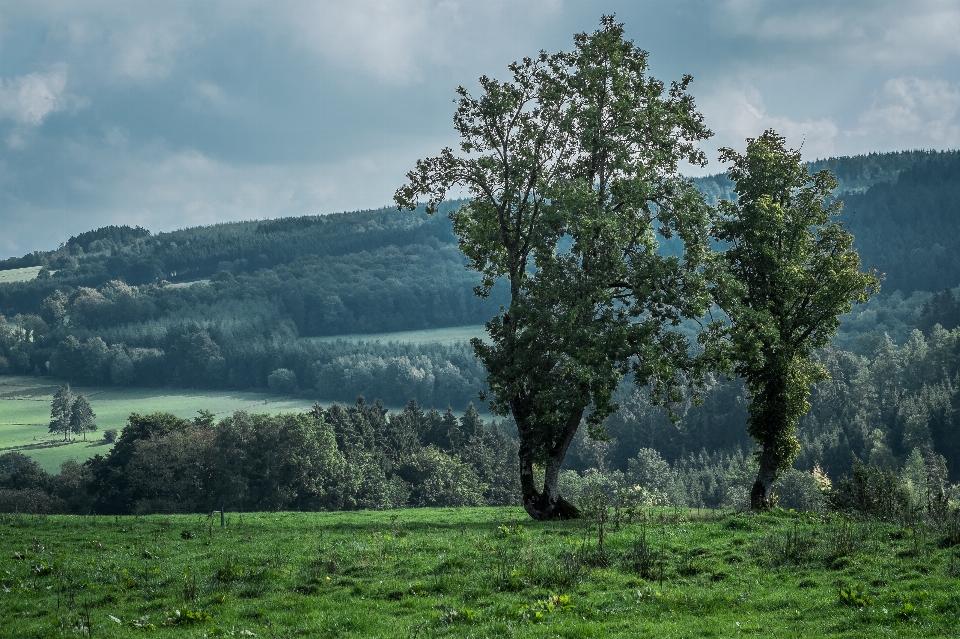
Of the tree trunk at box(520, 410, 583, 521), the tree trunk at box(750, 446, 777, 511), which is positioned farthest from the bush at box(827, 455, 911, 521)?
the tree trunk at box(520, 410, 583, 521)

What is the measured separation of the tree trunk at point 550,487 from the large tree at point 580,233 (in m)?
0.06

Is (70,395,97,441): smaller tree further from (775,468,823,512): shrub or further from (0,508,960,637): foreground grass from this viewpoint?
(0,508,960,637): foreground grass

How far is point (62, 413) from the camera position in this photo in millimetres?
158875

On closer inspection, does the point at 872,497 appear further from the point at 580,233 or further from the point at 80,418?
the point at 80,418

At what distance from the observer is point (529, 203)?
35688 mm

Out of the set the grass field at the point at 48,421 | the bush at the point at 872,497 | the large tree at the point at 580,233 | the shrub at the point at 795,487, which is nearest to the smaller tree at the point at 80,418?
the grass field at the point at 48,421

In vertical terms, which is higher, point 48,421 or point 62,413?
point 62,413

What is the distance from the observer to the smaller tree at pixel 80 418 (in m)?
154

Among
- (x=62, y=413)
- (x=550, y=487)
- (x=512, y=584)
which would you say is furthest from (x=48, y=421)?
(x=512, y=584)

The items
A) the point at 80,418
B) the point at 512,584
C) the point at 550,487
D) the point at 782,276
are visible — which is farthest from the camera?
the point at 80,418

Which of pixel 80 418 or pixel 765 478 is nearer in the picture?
pixel 765 478

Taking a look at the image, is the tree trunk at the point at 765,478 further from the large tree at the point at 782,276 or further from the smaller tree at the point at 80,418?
the smaller tree at the point at 80,418

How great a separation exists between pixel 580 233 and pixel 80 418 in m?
148

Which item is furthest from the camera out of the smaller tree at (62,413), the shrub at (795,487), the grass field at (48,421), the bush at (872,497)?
the smaller tree at (62,413)
